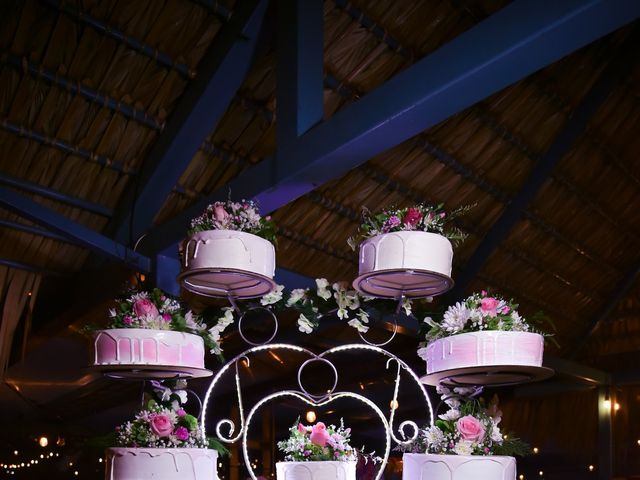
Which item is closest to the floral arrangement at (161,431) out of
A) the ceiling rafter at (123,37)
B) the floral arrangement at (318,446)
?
the floral arrangement at (318,446)

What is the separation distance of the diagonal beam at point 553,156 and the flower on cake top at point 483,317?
251 centimetres

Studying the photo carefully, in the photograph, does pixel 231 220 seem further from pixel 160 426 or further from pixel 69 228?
pixel 69 228

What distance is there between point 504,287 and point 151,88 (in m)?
3.51

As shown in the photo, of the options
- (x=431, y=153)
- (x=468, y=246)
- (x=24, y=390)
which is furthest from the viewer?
(x=24, y=390)

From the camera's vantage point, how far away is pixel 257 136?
14.1 ft

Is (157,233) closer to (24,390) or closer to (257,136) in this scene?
(257,136)

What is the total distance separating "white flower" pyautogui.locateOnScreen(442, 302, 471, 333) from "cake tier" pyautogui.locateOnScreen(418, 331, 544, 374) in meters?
0.08

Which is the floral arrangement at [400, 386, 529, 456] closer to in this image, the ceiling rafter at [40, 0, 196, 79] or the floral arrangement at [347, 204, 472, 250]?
the floral arrangement at [347, 204, 472, 250]

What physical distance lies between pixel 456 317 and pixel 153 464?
1.21 meters

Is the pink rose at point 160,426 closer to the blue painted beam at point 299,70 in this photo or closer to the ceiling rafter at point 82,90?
the blue painted beam at point 299,70

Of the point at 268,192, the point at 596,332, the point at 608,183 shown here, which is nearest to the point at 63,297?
the point at 268,192

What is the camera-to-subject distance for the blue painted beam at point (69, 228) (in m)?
3.59

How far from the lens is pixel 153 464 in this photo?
2812mm

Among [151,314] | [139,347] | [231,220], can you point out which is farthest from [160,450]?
[231,220]
